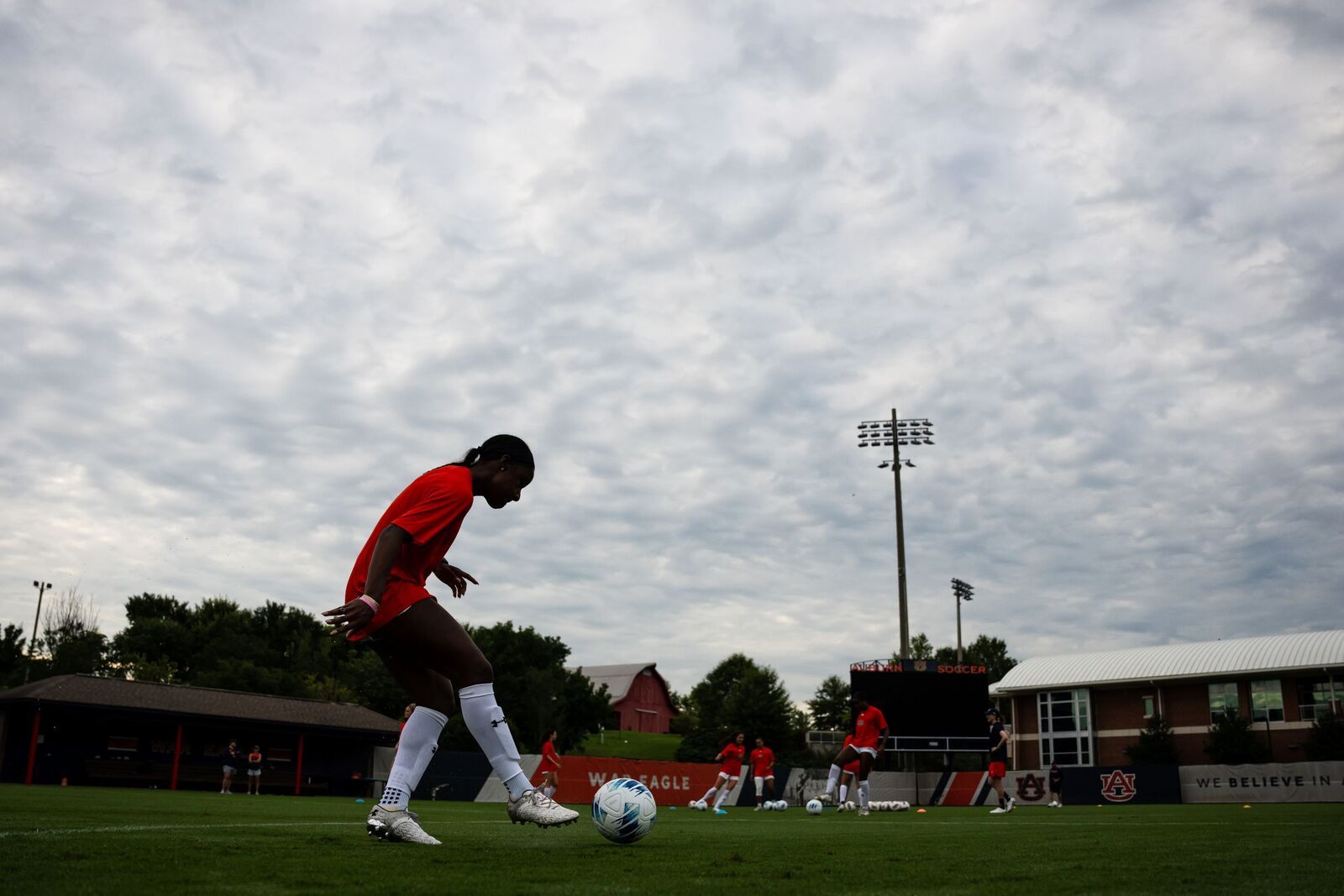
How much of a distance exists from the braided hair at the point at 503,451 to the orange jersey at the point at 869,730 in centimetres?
1606

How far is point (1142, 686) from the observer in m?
55.1

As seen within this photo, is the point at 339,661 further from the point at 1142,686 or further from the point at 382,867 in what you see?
the point at 382,867

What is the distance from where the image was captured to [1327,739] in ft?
146

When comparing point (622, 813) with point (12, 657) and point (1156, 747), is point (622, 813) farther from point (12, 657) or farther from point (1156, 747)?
point (12, 657)

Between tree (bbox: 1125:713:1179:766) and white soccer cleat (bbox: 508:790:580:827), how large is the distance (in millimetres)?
52637

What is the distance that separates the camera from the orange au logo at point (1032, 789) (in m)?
38.1

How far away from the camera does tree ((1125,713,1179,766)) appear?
50.7 meters

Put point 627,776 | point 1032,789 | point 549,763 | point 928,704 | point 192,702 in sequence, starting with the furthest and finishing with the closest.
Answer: point 192,702
point 1032,789
point 928,704
point 627,776
point 549,763

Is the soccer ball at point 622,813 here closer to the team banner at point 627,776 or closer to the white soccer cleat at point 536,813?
the white soccer cleat at point 536,813

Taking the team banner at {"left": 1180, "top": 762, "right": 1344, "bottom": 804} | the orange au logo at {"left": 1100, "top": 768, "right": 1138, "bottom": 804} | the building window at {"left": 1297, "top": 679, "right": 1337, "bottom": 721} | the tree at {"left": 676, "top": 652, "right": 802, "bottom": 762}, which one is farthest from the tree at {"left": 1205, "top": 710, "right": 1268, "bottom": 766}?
the tree at {"left": 676, "top": 652, "right": 802, "bottom": 762}

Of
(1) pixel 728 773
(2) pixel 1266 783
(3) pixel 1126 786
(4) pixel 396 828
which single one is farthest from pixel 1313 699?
(4) pixel 396 828

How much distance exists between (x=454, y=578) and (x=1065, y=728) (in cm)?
5790

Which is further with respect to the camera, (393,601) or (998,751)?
(998,751)

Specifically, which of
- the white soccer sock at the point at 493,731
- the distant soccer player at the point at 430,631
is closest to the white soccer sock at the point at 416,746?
the distant soccer player at the point at 430,631
